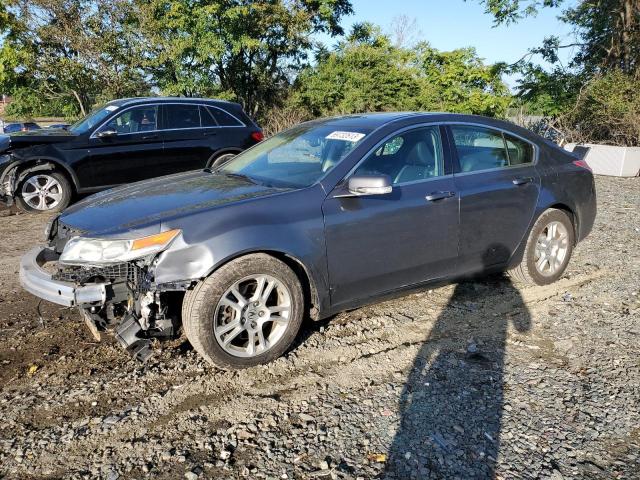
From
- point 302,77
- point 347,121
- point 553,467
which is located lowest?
point 553,467

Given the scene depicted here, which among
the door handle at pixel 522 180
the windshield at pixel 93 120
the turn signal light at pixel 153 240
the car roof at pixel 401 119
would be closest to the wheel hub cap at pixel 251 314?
the turn signal light at pixel 153 240

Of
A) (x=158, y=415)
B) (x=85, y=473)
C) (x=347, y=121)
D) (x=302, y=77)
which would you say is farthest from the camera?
(x=302, y=77)

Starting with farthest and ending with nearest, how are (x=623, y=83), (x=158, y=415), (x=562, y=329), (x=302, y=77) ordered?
(x=302, y=77) < (x=623, y=83) < (x=562, y=329) < (x=158, y=415)

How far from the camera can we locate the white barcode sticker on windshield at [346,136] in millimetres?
4117

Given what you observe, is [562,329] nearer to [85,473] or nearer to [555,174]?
[555,174]

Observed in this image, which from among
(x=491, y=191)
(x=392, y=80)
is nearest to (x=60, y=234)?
(x=491, y=191)

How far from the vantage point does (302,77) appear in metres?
21.1

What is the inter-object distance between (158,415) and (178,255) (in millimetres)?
939

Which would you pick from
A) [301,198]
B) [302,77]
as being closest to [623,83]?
[302,77]

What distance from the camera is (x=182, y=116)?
361 inches

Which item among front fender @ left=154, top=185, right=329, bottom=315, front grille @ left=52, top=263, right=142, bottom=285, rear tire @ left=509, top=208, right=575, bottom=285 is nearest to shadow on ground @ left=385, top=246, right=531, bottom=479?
rear tire @ left=509, top=208, right=575, bottom=285

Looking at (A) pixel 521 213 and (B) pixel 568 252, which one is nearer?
(A) pixel 521 213

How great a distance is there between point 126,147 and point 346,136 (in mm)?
5600

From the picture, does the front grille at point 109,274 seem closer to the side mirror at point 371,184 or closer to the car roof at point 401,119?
the side mirror at point 371,184
